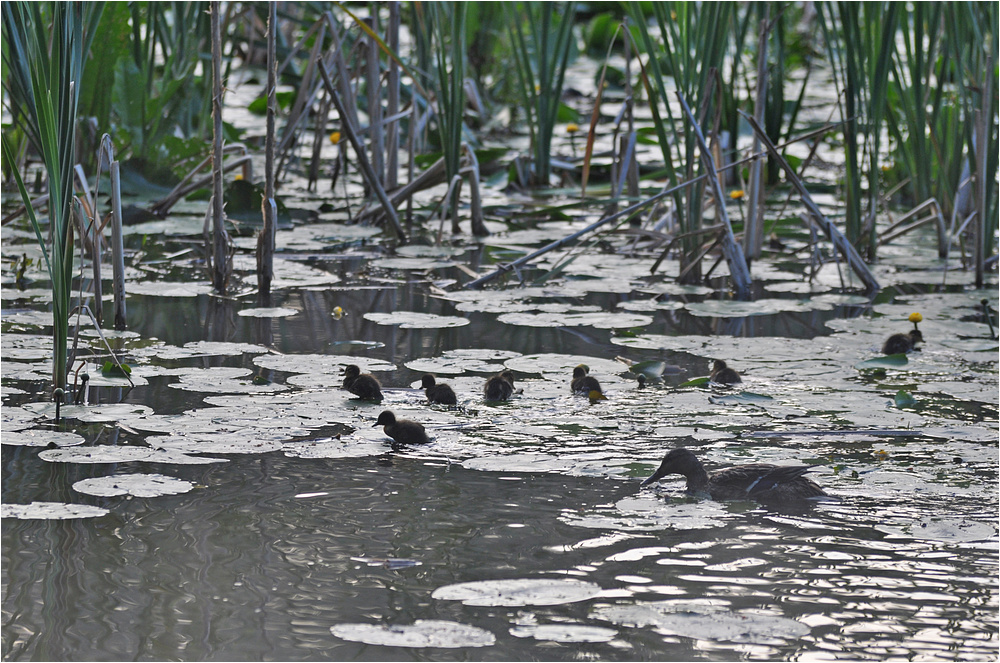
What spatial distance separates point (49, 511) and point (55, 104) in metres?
1.24

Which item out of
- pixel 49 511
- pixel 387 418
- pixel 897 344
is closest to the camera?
pixel 49 511

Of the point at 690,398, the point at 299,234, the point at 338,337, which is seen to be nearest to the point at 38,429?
the point at 338,337

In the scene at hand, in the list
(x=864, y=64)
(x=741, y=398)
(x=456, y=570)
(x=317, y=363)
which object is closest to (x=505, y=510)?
(x=456, y=570)

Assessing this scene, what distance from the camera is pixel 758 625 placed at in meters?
2.56

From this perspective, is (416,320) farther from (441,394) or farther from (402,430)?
(402,430)

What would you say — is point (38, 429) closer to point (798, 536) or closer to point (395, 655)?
point (395, 655)

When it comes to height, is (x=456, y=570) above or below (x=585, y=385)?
below

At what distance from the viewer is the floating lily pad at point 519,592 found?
8.71ft

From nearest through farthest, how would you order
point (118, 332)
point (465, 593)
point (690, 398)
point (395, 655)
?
point (395, 655), point (465, 593), point (690, 398), point (118, 332)

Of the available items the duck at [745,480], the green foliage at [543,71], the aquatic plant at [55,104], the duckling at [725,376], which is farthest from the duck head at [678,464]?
the green foliage at [543,71]

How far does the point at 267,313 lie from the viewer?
551 cm

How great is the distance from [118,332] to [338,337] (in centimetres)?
88

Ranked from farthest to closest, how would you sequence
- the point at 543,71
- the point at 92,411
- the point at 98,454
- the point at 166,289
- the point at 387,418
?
the point at 543,71 < the point at 166,289 < the point at 92,411 < the point at 387,418 < the point at 98,454

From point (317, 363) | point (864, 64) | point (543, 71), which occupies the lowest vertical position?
point (317, 363)
